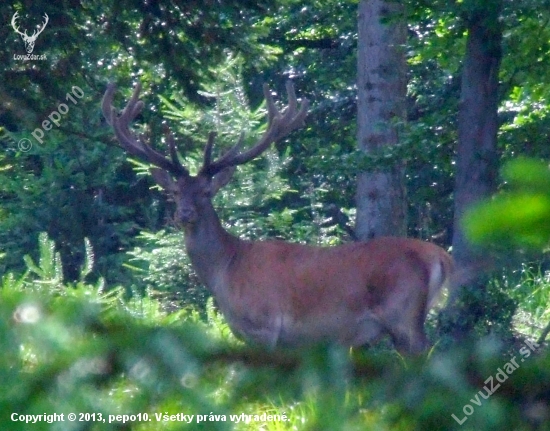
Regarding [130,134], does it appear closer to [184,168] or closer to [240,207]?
[184,168]

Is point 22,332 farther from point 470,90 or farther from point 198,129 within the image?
point 198,129

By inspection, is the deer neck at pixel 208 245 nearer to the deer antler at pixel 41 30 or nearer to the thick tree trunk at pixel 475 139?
the thick tree trunk at pixel 475 139

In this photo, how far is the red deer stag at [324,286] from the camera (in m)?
7.21

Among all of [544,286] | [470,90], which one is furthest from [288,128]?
[544,286]

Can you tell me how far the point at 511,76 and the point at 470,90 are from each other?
683 mm

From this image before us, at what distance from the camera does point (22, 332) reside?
1505mm

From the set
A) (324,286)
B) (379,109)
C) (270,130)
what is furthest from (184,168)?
(379,109)

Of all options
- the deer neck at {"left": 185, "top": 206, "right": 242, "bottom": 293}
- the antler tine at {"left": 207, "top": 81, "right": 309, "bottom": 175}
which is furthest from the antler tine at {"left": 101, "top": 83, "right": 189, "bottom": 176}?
the deer neck at {"left": 185, "top": 206, "right": 242, "bottom": 293}

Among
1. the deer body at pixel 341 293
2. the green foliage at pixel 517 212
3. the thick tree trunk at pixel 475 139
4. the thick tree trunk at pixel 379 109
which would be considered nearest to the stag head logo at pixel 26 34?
the deer body at pixel 341 293

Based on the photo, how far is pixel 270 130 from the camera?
828 cm

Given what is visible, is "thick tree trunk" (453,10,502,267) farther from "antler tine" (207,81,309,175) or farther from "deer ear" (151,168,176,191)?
"deer ear" (151,168,176,191)

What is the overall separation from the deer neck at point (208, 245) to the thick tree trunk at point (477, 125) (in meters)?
1.81

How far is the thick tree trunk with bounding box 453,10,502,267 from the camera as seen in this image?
738 cm

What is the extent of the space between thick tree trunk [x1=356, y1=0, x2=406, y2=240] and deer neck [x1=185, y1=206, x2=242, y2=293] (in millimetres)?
1561
